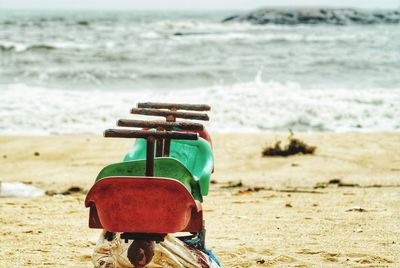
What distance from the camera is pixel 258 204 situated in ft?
21.5

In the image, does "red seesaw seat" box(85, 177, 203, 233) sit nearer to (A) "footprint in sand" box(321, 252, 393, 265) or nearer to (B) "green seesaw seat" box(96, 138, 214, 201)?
(B) "green seesaw seat" box(96, 138, 214, 201)

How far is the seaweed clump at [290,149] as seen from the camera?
931cm

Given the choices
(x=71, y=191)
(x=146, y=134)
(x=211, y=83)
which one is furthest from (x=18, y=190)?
(x=211, y=83)

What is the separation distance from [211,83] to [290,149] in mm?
11086

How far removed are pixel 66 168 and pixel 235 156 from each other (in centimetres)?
244

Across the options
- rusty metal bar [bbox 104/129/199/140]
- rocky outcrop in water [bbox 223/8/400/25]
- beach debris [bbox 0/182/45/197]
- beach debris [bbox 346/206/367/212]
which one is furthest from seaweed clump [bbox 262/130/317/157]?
rocky outcrop in water [bbox 223/8/400/25]

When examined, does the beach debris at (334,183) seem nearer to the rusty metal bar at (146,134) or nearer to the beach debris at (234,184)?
the beach debris at (234,184)

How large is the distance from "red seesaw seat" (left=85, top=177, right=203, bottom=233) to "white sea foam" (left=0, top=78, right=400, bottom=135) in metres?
8.91

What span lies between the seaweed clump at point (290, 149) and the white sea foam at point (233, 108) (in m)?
2.87

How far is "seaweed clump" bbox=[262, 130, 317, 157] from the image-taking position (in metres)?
9.31

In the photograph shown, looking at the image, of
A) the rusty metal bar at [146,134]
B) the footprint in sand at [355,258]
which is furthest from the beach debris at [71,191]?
the rusty metal bar at [146,134]

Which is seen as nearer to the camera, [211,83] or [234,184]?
[234,184]

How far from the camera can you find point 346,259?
460 centimetres

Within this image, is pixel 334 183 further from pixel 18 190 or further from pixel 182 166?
pixel 182 166
